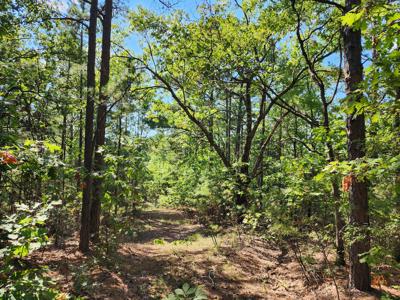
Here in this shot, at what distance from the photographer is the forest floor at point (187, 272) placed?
6.26 metres

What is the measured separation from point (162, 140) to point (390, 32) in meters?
10.9

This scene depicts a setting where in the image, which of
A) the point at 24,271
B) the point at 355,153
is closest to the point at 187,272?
the point at 355,153

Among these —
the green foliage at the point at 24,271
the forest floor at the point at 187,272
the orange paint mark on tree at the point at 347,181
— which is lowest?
the forest floor at the point at 187,272

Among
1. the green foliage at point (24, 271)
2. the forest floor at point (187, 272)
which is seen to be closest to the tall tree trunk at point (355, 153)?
the forest floor at point (187, 272)

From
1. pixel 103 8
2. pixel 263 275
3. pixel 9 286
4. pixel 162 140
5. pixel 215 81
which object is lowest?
pixel 263 275

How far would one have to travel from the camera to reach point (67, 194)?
8.56m

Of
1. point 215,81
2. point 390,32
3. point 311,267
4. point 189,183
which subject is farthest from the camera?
point 189,183

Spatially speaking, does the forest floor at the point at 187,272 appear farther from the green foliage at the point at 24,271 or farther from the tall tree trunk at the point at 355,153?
the green foliage at the point at 24,271

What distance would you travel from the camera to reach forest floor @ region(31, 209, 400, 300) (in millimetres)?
6262

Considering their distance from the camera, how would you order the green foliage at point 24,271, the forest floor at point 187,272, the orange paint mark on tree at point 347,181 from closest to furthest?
the green foliage at point 24,271 < the orange paint mark on tree at point 347,181 < the forest floor at point 187,272

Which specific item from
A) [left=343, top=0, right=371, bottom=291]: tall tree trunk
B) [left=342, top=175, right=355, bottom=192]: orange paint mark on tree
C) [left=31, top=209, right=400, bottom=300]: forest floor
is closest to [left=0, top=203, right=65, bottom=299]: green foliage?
[left=31, top=209, right=400, bottom=300]: forest floor

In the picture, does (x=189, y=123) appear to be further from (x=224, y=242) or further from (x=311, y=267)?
(x=311, y=267)

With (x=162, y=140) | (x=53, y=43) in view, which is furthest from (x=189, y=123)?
(x=53, y=43)

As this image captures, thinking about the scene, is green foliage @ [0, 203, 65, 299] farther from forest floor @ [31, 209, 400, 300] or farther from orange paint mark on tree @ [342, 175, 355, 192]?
orange paint mark on tree @ [342, 175, 355, 192]
